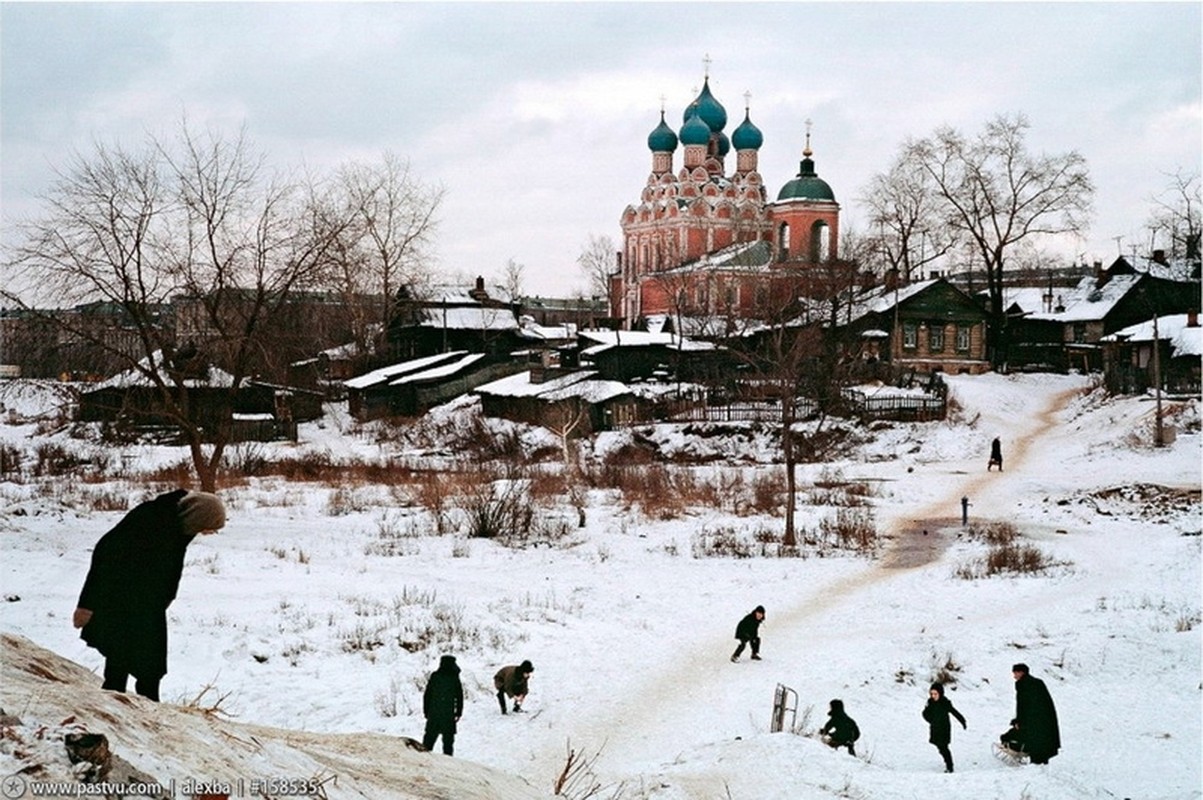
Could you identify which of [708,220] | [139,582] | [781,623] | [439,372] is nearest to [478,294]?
[439,372]

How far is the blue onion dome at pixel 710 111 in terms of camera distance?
73000 mm

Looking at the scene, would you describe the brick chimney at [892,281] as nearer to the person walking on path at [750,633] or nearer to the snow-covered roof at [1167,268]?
the snow-covered roof at [1167,268]

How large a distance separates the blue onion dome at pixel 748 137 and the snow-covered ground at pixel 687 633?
5121 cm

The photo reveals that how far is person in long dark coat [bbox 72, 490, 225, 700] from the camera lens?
203 inches

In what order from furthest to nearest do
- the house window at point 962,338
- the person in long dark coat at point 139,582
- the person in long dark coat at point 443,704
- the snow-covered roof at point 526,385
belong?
the house window at point 962,338, the snow-covered roof at point 526,385, the person in long dark coat at point 443,704, the person in long dark coat at point 139,582

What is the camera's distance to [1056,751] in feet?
30.2

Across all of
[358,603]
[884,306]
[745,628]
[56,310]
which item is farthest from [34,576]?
[884,306]

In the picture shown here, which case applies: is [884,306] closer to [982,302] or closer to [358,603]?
[982,302]

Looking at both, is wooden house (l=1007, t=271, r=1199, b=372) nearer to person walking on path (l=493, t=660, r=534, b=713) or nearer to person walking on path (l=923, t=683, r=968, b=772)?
person walking on path (l=923, t=683, r=968, b=772)

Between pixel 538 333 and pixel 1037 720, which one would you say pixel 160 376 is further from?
pixel 538 333

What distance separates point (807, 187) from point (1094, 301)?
2048cm

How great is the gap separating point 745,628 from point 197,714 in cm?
901

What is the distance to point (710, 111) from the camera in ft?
240

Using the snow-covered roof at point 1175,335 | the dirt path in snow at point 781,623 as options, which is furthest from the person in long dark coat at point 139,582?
the snow-covered roof at point 1175,335
